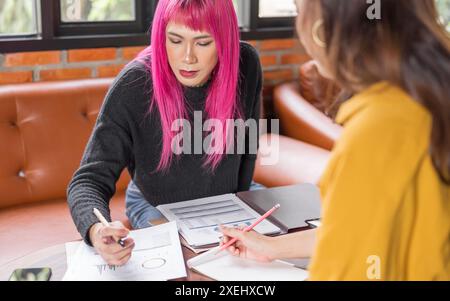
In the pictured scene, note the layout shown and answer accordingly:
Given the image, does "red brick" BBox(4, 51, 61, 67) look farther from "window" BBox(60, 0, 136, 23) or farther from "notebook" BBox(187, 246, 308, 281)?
"notebook" BBox(187, 246, 308, 281)

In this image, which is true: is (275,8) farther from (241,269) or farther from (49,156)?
(241,269)

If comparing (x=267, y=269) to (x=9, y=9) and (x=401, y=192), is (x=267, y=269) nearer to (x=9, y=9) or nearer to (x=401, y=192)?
(x=401, y=192)

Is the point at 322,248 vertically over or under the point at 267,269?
over

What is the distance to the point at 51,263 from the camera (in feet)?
4.25

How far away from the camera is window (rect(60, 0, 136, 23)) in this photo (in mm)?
2768

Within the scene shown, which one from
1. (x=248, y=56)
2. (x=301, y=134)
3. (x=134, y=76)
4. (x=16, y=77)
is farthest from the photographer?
(x=301, y=134)

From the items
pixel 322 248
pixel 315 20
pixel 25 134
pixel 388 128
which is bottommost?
pixel 25 134

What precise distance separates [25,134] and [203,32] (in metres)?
0.98

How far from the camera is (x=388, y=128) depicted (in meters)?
0.83

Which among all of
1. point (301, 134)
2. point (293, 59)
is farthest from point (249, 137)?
point (293, 59)

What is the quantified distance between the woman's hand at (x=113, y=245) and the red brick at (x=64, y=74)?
1.54 meters

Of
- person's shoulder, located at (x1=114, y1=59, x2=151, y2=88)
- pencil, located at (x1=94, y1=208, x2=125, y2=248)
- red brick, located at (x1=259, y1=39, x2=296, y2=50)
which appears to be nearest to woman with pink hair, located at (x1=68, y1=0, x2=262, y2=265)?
person's shoulder, located at (x1=114, y1=59, x2=151, y2=88)

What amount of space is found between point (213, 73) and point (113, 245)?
30.1 inches
